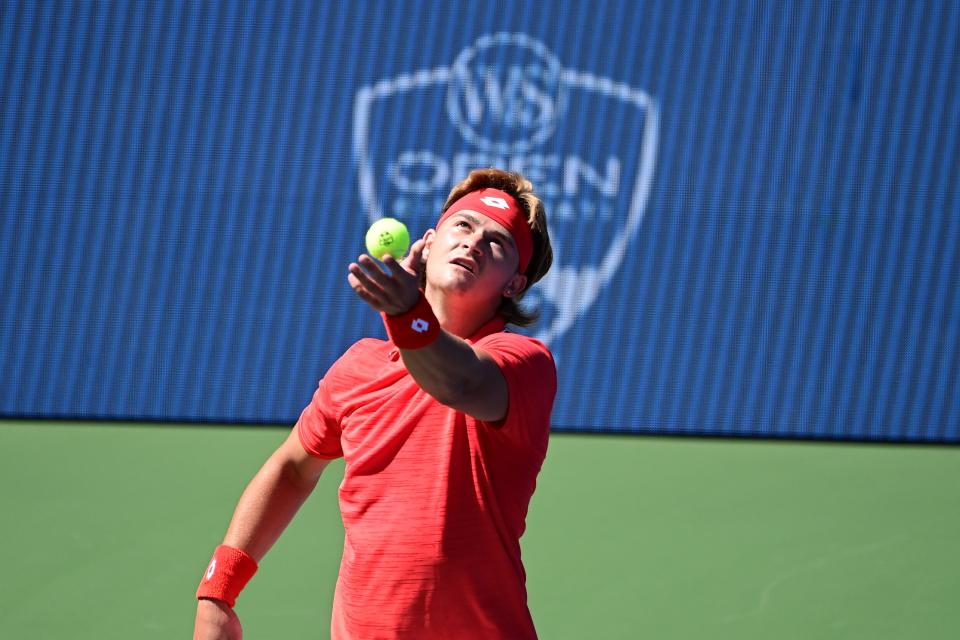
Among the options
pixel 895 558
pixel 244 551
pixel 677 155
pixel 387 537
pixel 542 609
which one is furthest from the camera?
pixel 677 155

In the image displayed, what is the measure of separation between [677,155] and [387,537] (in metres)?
4.60

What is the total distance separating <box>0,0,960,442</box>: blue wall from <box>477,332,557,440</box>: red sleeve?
423 cm

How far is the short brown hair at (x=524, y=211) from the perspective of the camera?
2520 millimetres

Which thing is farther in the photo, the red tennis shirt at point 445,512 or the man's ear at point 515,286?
the man's ear at point 515,286

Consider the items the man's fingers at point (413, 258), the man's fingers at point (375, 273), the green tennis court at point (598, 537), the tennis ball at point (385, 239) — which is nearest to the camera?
the man's fingers at point (375, 273)

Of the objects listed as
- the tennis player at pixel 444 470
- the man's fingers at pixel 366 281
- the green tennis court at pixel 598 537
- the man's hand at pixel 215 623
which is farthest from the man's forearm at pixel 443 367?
the green tennis court at pixel 598 537

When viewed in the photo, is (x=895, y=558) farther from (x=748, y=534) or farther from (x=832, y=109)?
(x=832, y=109)

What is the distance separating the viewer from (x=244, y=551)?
2430 millimetres

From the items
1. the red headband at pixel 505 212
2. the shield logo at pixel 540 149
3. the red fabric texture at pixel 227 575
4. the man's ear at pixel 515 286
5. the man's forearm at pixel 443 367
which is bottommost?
the red fabric texture at pixel 227 575

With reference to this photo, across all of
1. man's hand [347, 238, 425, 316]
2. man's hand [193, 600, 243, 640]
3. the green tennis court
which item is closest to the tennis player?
man's hand [193, 600, 243, 640]

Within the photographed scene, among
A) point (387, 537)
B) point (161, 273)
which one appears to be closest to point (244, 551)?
point (387, 537)

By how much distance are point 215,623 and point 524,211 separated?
3.33 feet

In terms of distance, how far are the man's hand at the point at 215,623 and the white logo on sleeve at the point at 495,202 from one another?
937 millimetres

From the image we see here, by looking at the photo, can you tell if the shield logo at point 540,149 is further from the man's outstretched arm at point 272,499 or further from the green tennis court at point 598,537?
the man's outstretched arm at point 272,499
